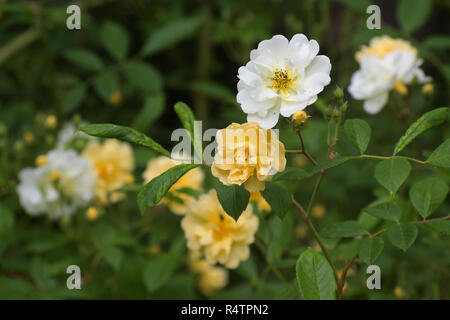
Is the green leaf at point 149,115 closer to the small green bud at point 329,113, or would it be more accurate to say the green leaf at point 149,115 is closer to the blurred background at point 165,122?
the blurred background at point 165,122

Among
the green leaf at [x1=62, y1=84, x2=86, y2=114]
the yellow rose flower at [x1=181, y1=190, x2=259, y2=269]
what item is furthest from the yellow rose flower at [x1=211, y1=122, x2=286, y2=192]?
the green leaf at [x1=62, y1=84, x2=86, y2=114]

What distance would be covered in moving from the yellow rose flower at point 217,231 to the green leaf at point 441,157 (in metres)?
0.33

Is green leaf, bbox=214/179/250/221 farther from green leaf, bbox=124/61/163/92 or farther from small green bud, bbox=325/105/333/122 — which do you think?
green leaf, bbox=124/61/163/92

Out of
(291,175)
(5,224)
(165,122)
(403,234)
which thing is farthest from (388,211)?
(165,122)

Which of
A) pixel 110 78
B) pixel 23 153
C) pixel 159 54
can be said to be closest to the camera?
pixel 23 153

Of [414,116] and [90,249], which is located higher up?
[414,116]

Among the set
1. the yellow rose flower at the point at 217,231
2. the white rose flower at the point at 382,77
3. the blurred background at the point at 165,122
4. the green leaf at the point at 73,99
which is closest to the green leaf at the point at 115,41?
the blurred background at the point at 165,122

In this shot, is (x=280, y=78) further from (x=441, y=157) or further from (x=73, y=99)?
(x=73, y=99)

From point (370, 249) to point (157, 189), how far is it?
0.31 metres
